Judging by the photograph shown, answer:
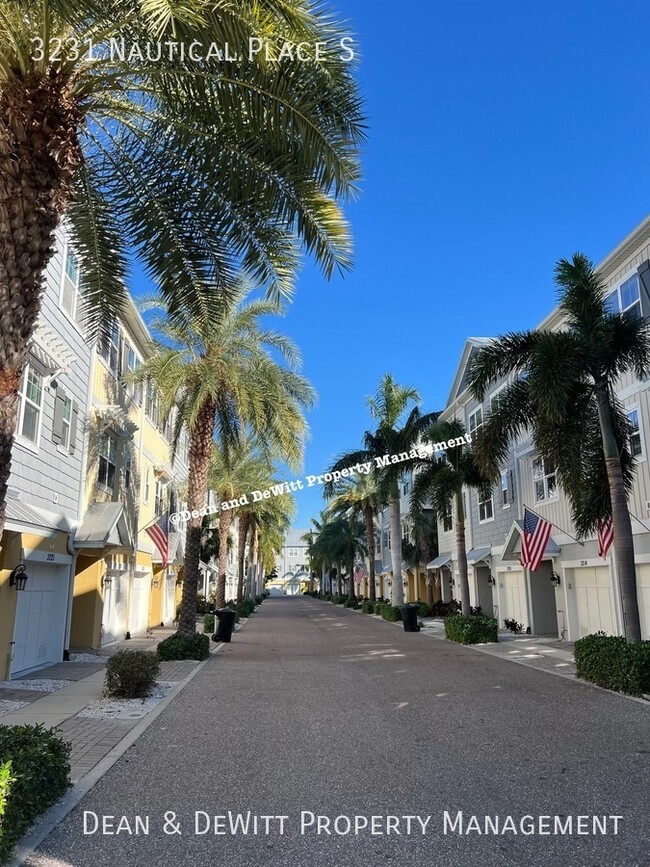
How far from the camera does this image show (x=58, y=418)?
1609 cm

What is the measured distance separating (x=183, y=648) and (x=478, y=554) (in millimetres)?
16667

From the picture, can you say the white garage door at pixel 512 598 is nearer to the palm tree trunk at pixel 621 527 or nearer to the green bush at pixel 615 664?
the green bush at pixel 615 664

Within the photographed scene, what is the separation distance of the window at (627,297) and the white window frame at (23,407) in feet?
43.6

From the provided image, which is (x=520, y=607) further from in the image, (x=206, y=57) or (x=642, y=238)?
(x=206, y=57)

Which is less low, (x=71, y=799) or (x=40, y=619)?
(x=40, y=619)

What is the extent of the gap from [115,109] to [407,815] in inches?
309

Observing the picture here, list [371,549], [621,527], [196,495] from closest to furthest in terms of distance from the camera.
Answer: [621,527]
[196,495]
[371,549]

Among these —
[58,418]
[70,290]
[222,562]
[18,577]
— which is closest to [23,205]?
[18,577]

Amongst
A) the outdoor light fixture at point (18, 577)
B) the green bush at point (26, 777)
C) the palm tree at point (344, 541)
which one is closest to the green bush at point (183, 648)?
the outdoor light fixture at point (18, 577)

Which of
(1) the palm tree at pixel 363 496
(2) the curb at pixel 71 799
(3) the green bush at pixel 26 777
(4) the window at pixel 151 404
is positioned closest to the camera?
(3) the green bush at pixel 26 777

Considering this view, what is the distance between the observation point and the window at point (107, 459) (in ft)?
66.2

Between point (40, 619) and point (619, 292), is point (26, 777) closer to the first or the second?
point (40, 619)

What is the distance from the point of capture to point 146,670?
11.1 meters

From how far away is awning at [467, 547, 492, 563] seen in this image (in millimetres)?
28673
